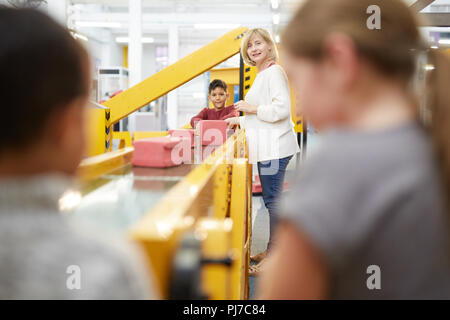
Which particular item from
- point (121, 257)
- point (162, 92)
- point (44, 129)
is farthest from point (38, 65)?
point (162, 92)

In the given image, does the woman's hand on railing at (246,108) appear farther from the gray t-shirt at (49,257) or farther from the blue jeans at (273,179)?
the gray t-shirt at (49,257)

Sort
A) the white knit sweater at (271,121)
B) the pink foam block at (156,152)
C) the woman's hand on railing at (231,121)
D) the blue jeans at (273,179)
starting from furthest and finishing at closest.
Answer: the woman's hand on railing at (231,121) → the blue jeans at (273,179) → the white knit sweater at (271,121) → the pink foam block at (156,152)

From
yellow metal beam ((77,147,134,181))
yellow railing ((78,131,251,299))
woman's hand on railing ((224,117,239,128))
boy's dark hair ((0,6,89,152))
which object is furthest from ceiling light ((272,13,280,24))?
boy's dark hair ((0,6,89,152))

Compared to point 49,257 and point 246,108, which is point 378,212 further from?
point 246,108

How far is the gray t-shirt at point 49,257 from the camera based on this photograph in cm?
55

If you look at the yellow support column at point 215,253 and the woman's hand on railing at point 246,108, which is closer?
the yellow support column at point 215,253

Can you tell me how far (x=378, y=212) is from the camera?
57cm

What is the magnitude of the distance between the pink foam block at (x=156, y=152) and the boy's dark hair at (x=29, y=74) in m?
0.85

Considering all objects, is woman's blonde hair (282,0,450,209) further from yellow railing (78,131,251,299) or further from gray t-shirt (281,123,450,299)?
yellow railing (78,131,251,299)

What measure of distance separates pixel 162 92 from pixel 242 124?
44.5 inches

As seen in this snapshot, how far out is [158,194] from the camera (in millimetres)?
1096

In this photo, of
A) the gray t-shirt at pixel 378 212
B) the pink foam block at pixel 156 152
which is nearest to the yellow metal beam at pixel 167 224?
the gray t-shirt at pixel 378 212

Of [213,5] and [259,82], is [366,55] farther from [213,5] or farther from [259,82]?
[213,5]

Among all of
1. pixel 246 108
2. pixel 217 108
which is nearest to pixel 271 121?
pixel 246 108
